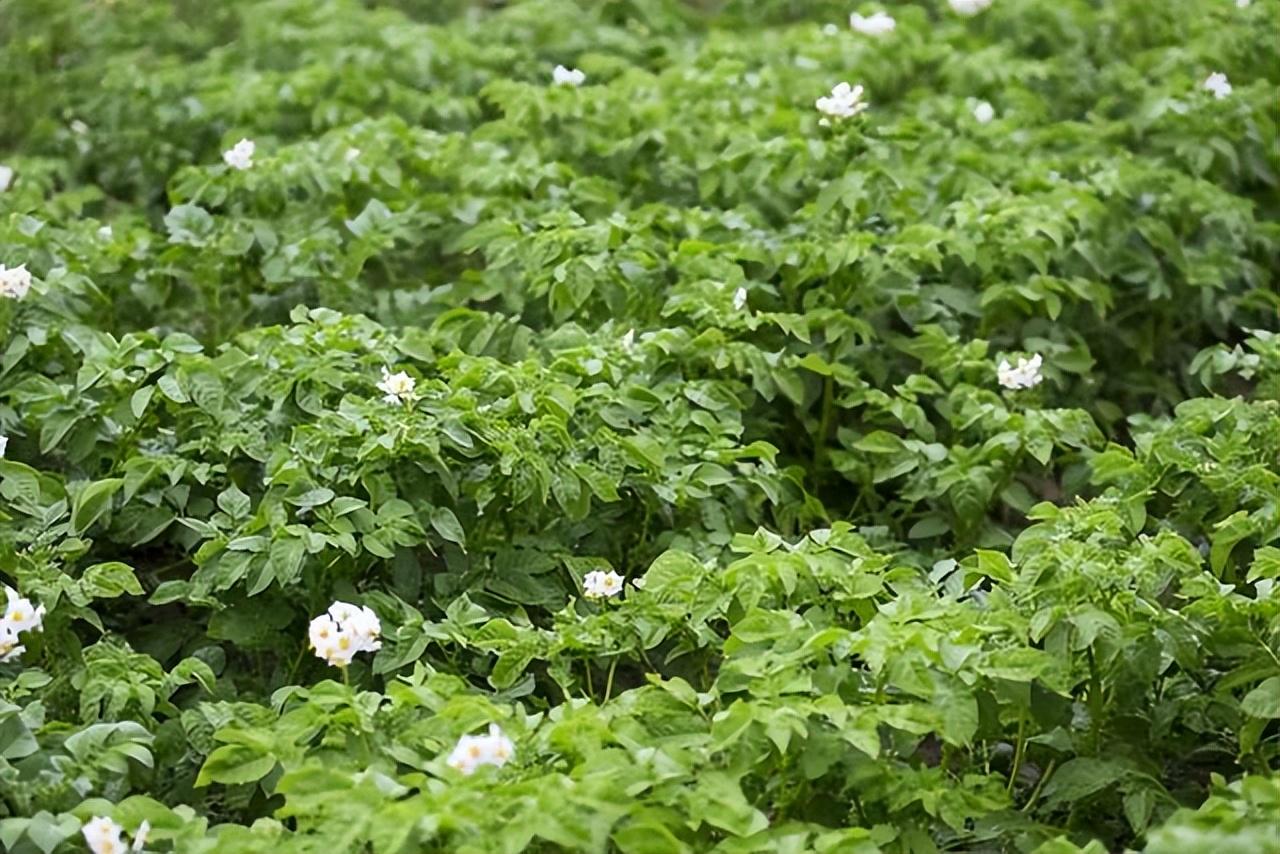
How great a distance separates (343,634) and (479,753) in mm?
442

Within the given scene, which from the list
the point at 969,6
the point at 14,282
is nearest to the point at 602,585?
the point at 14,282

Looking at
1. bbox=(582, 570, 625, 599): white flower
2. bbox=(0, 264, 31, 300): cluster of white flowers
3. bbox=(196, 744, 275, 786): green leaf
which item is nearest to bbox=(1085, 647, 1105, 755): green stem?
bbox=(582, 570, 625, 599): white flower

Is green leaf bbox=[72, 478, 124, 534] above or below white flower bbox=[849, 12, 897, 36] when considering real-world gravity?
above

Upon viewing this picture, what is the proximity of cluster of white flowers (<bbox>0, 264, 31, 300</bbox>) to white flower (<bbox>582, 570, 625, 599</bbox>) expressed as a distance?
1.35 metres

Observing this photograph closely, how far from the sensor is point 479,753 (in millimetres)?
2330

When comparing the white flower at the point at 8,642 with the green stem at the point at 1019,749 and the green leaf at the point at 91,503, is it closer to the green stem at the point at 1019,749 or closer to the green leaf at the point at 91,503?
the green leaf at the point at 91,503

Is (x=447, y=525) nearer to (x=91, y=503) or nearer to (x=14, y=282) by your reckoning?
(x=91, y=503)

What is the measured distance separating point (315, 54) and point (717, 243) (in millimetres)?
1851

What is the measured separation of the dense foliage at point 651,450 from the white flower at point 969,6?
249mm

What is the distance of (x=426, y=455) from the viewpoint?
118 inches

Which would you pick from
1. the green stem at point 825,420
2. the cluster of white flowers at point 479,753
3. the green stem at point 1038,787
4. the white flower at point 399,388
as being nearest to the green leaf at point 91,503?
the white flower at point 399,388

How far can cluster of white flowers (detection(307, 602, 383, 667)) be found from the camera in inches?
105

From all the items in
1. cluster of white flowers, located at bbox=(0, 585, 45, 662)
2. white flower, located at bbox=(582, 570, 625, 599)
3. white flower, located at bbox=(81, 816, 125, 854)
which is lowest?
white flower, located at bbox=(582, 570, 625, 599)

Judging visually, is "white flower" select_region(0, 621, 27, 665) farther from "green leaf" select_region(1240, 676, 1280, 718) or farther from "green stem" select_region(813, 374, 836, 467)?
"green leaf" select_region(1240, 676, 1280, 718)
